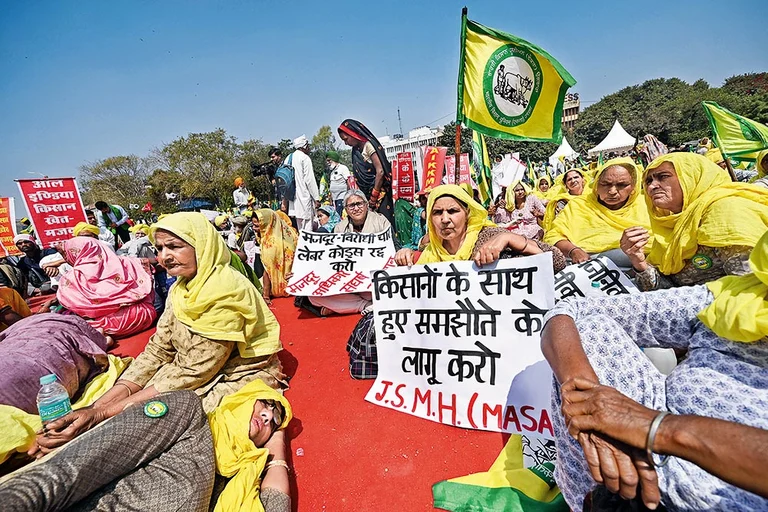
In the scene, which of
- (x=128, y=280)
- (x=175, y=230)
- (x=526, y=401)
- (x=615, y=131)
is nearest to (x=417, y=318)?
(x=526, y=401)

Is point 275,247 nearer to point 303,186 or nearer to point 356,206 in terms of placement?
point 356,206

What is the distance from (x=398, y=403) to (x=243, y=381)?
43.2 inches

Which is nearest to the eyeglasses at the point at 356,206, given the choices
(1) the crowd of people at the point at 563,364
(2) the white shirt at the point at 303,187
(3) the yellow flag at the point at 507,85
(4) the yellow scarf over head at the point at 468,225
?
(1) the crowd of people at the point at 563,364

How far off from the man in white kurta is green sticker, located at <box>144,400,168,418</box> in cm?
534

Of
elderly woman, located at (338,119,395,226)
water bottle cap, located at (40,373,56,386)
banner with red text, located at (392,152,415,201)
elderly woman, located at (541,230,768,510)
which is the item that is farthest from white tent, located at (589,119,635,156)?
water bottle cap, located at (40,373,56,386)

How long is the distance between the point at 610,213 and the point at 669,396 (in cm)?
236

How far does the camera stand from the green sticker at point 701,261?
214 cm

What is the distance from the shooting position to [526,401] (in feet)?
7.23

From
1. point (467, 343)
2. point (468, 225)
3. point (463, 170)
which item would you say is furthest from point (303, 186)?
point (463, 170)

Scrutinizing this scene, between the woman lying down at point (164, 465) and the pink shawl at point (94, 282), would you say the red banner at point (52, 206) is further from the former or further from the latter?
the woman lying down at point (164, 465)

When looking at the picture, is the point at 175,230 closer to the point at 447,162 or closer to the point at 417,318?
the point at 417,318

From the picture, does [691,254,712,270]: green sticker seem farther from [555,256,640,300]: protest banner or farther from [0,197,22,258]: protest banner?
[0,197,22,258]: protest banner

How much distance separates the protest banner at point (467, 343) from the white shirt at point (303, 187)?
4.88 metres

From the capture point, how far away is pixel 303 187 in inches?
284
